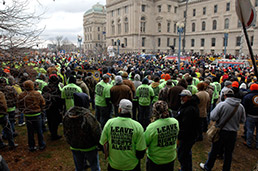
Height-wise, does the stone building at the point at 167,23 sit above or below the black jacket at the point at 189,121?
above

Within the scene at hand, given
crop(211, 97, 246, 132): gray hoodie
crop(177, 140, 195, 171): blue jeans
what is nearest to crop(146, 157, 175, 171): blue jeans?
crop(177, 140, 195, 171): blue jeans

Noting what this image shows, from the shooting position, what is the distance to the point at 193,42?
54875 millimetres

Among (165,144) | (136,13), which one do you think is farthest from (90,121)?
(136,13)

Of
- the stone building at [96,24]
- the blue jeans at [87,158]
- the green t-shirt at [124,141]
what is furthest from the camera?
the stone building at [96,24]

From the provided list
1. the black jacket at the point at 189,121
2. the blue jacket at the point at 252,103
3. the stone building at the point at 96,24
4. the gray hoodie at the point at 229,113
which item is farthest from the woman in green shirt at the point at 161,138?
the stone building at the point at 96,24

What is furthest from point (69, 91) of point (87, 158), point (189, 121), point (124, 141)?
point (189, 121)

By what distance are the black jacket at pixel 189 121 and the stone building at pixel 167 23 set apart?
47.2 m

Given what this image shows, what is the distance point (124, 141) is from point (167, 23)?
57.5 metres

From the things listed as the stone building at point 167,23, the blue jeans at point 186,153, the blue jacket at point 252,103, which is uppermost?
the stone building at point 167,23

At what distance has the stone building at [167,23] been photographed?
157 feet

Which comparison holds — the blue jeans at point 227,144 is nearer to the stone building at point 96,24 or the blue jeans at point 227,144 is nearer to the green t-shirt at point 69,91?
the green t-shirt at point 69,91

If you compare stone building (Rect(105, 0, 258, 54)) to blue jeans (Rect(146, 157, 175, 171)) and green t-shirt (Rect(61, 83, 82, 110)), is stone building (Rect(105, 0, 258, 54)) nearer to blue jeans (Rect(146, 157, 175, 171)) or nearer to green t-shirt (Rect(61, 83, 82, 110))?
green t-shirt (Rect(61, 83, 82, 110))

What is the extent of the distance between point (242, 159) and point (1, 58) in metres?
6.87

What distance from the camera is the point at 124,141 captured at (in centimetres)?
289
